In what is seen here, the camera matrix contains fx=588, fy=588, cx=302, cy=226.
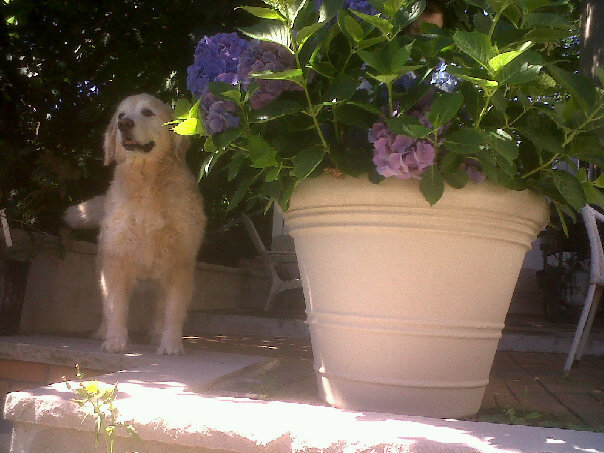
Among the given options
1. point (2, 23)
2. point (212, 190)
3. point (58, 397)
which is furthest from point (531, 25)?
point (2, 23)

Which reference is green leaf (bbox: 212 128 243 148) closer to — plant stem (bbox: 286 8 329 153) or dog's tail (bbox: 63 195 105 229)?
plant stem (bbox: 286 8 329 153)

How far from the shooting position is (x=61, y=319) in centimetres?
361

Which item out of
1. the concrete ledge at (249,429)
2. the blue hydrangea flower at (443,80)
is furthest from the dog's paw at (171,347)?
the blue hydrangea flower at (443,80)

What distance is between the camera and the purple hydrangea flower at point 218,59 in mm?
1750

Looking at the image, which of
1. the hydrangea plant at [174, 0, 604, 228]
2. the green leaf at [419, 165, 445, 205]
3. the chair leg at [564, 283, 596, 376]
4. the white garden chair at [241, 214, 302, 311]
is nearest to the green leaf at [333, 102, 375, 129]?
the hydrangea plant at [174, 0, 604, 228]

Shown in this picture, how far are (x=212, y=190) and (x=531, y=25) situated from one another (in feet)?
8.71

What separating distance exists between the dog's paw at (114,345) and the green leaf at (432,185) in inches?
72.4

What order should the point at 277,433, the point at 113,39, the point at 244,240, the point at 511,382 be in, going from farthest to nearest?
the point at 244,240 → the point at 113,39 → the point at 511,382 → the point at 277,433

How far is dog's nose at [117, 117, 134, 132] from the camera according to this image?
2875 mm

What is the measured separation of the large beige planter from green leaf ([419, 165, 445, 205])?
0.09 metres

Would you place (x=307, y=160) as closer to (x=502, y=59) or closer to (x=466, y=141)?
(x=466, y=141)

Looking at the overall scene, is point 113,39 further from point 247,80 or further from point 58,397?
point 58,397

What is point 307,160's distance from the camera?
1.55 meters

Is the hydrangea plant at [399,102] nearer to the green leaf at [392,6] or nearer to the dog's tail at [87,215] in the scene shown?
the green leaf at [392,6]
